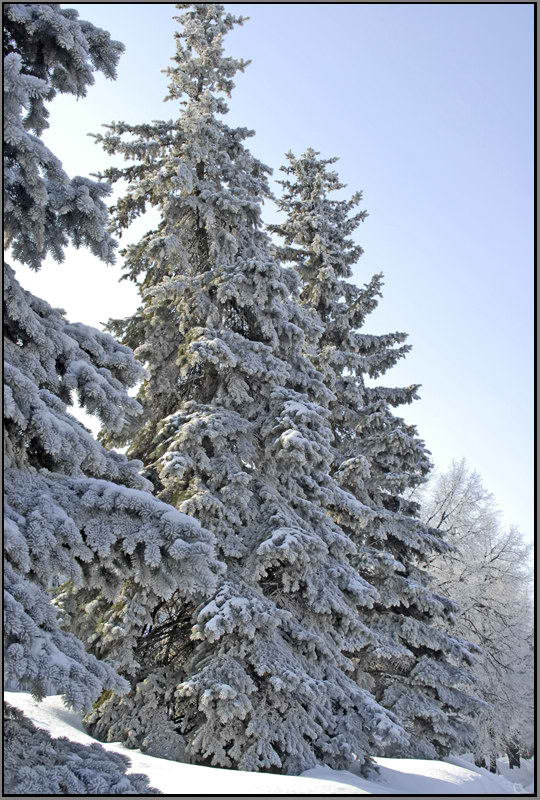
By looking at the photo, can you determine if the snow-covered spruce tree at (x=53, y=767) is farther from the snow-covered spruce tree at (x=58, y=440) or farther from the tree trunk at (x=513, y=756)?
the tree trunk at (x=513, y=756)

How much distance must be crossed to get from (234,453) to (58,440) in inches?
206

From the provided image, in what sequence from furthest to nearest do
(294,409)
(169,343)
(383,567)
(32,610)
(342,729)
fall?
1. (383,567)
2. (169,343)
3. (294,409)
4. (342,729)
5. (32,610)

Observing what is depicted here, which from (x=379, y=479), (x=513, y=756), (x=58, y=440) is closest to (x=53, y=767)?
(x=58, y=440)

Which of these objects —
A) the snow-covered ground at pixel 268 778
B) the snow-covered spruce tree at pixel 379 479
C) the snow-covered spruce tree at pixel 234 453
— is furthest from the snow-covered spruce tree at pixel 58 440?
the snow-covered spruce tree at pixel 379 479

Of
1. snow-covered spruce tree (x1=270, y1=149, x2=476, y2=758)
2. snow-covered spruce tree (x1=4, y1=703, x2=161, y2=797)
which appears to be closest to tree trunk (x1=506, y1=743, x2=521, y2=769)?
snow-covered spruce tree (x1=270, y1=149, x2=476, y2=758)

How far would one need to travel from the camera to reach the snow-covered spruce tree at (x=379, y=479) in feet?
39.9

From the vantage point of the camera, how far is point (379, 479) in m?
13.8

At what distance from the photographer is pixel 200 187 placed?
1037 centimetres

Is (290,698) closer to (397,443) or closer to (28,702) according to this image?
(28,702)

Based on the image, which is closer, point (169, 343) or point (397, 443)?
point (169, 343)

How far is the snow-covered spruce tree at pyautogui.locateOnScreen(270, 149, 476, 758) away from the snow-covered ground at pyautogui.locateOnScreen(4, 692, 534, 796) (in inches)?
82.5

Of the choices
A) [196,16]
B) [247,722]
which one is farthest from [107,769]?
[196,16]

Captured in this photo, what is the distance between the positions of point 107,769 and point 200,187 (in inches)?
346

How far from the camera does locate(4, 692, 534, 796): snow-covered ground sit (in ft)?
18.6
